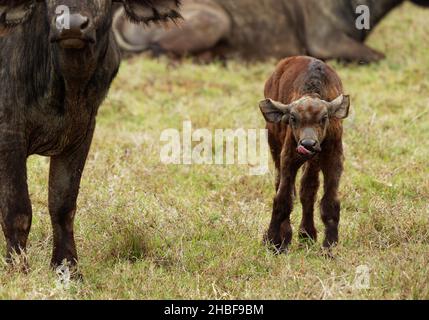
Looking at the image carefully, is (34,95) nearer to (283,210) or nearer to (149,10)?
(149,10)

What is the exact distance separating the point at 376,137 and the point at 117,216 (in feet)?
12.1

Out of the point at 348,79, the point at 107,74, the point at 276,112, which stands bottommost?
the point at 348,79

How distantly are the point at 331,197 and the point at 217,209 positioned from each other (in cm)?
134

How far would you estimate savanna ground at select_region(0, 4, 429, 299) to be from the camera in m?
6.06

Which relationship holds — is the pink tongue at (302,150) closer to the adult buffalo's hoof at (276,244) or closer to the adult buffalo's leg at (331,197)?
the adult buffalo's leg at (331,197)

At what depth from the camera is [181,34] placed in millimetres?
14148

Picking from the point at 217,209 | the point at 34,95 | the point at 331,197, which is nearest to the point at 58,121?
the point at 34,95

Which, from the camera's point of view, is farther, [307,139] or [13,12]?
[307,139]

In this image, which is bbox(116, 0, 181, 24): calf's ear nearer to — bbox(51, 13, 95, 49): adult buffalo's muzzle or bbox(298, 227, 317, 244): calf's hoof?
bbox(51, 13, 95, 49): adult buffalo's muzzle

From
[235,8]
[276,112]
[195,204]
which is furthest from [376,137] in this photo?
[235,8]

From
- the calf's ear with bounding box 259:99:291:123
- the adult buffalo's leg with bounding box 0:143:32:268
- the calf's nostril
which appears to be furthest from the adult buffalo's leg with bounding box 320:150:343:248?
the calf's nostril

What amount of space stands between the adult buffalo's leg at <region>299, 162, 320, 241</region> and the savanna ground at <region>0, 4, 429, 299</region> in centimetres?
13

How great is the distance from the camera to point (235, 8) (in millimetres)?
14711
